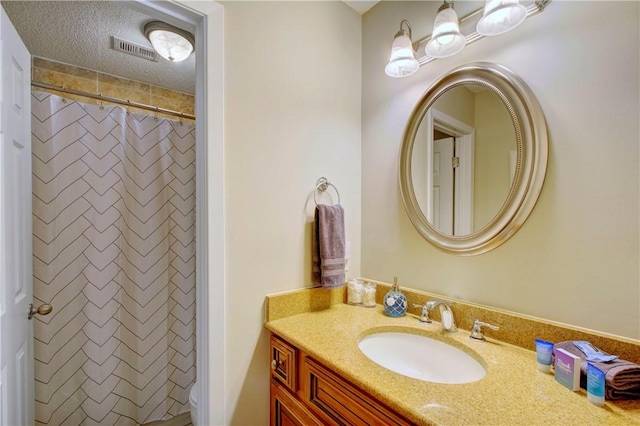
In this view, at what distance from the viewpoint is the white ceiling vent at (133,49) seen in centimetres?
179

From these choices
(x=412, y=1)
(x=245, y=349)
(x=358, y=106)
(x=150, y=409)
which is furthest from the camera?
(x=150, y=409)

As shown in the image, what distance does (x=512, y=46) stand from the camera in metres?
1.06

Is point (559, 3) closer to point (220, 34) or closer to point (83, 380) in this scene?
point (220, 34)

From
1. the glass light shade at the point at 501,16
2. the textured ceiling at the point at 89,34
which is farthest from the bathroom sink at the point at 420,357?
the textured ceiling at the point at 89,34

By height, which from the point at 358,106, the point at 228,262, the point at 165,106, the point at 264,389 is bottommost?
the point at 264,389

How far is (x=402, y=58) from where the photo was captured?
1273 millimetres

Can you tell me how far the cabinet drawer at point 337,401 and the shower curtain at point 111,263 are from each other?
1397mm

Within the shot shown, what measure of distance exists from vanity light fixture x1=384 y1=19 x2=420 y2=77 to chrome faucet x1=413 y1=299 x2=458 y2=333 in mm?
1018

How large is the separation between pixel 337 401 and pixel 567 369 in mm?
642

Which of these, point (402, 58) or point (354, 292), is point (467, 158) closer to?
point (402, 58)

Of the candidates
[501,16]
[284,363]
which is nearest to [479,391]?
[284,363]

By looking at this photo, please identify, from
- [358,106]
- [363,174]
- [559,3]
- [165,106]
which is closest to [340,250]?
[363,174]

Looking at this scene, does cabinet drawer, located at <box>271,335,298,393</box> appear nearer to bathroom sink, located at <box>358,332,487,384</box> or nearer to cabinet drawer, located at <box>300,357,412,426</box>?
cabinet drawer, located at <box>300,357,412,426</box>

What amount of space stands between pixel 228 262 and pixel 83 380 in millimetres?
1456
